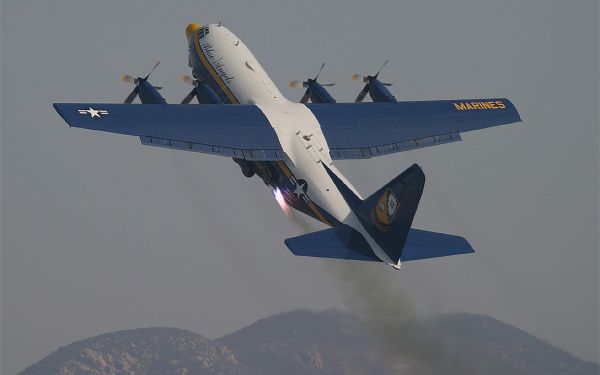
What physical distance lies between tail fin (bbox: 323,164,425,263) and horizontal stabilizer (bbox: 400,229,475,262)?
85 cm

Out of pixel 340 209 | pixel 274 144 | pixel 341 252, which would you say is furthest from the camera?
pixel 274 144

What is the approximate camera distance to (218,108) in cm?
6694

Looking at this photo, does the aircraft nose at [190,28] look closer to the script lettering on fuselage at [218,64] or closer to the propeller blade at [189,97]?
the script lettering on fuselage at [218,64]

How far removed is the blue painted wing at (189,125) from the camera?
60.7m

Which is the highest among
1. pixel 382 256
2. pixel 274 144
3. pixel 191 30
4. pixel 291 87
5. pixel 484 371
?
pixel 191 30

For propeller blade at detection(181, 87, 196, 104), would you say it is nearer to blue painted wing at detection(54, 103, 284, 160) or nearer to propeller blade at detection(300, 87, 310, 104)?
blue painted wing at detection(54, 103, 284, 160)

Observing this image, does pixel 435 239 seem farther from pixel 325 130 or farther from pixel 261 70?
pixel 261 70

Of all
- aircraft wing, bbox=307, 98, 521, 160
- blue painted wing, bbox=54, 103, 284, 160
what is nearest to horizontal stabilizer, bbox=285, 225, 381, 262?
blue painted wing, bbox=54, 103, 284, 160

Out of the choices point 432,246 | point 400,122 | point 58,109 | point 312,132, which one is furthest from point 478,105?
point 58,109

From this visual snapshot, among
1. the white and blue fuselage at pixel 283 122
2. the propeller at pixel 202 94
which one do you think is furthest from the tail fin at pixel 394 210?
the propeller at pixel 202 94

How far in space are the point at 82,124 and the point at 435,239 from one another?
1949 centimetres

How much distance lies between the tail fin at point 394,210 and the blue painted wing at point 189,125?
8.44 meters

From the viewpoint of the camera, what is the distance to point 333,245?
55.9 m

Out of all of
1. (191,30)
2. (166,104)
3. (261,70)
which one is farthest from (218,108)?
(191,30)
